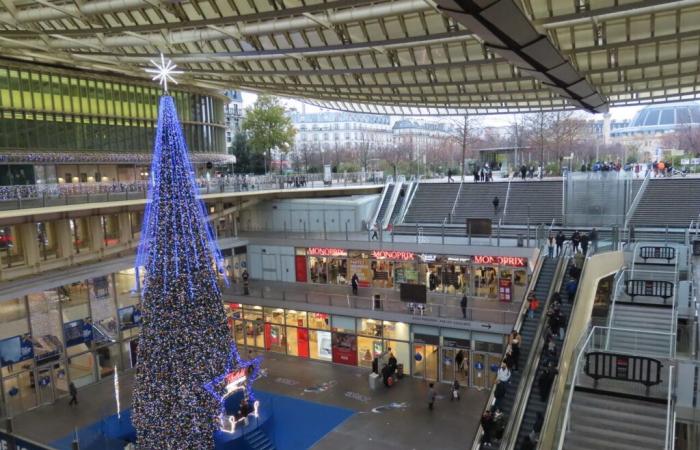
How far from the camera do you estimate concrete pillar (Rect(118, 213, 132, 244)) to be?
25.5m

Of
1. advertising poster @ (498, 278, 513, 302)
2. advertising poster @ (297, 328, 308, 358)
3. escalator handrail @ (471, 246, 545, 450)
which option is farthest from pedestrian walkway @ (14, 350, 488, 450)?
advertising poster @ (498, 278, 513, 302)

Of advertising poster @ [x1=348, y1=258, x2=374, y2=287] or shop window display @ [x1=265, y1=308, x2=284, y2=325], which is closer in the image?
shop window display @ [x1=265, y1=308, x2=284, y2=325]

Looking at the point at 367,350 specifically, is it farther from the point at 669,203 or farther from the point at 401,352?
the point at 669,203

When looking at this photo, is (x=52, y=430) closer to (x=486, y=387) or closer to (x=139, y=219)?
(x=139, y=219)

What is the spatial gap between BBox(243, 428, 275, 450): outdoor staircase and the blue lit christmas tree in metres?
3.32

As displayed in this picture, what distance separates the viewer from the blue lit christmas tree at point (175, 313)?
13375 mm

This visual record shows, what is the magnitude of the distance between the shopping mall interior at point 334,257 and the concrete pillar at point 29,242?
13 centimetres

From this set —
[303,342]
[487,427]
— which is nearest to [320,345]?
[303,342]

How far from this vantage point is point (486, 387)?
871 inches

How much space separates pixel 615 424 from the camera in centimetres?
1220

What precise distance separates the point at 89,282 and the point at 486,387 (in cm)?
1695

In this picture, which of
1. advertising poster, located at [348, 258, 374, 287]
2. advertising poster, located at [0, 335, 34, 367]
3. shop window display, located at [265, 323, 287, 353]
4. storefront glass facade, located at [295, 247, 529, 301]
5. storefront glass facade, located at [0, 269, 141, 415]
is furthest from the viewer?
advertising poster, located at [348, 258, 374, 287]

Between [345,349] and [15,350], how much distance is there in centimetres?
1313

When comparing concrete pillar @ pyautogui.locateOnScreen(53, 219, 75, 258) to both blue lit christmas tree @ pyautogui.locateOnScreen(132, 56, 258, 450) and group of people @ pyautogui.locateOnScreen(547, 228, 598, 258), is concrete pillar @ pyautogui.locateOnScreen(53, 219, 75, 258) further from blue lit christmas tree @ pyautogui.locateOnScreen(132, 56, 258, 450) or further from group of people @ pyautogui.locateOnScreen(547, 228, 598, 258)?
A: group of people @ pyautogui.locateOnScreen(547, 228, 598, 258)
